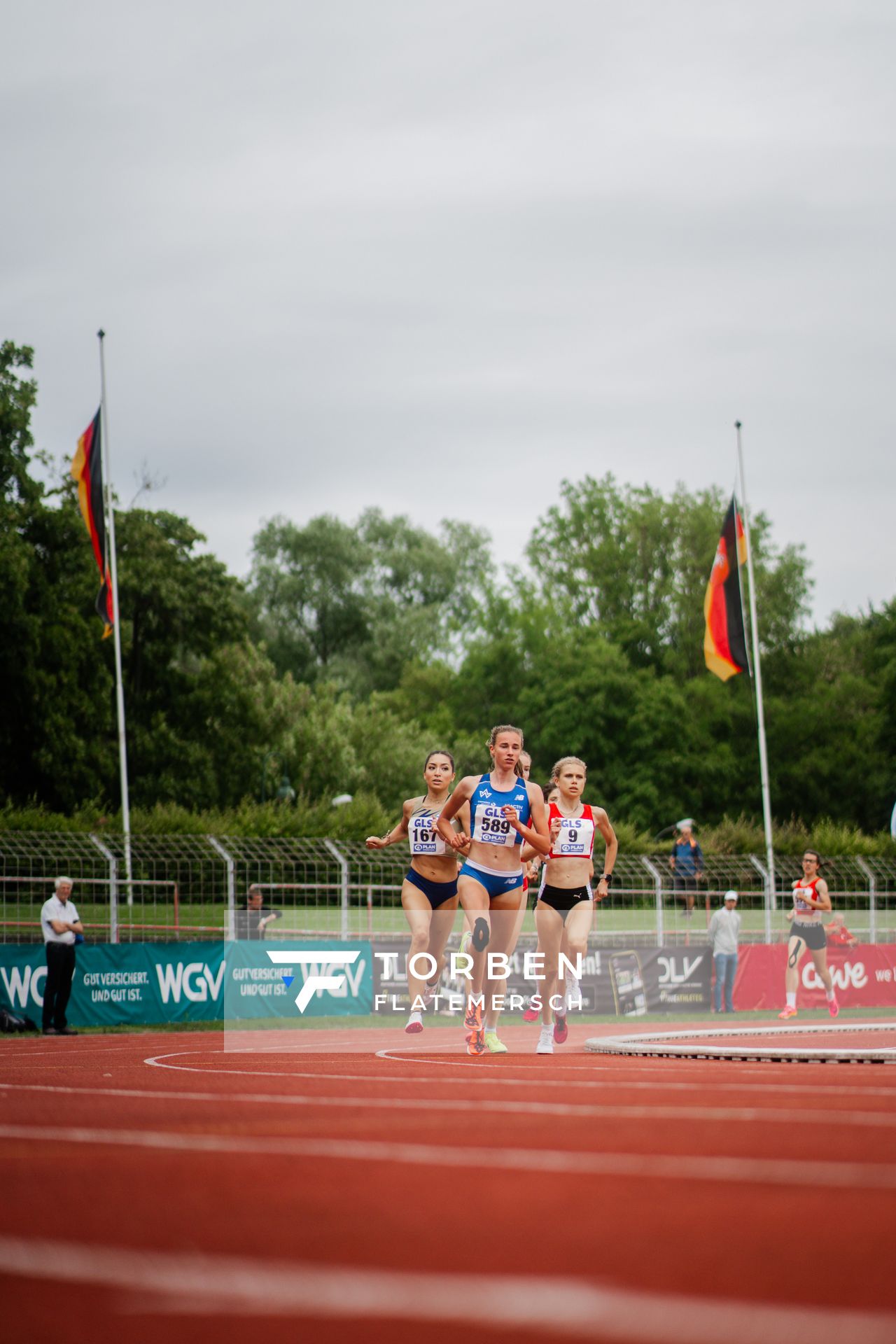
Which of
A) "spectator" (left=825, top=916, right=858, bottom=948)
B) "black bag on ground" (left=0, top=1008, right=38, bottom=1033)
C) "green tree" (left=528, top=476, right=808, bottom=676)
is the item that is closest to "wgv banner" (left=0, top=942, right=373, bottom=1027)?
"black bag on ground" (left=0, top=1008, right=38, bottom=1033)

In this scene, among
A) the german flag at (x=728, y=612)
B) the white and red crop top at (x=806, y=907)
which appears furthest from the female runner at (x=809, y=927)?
the german flag at (x=728, y=612)

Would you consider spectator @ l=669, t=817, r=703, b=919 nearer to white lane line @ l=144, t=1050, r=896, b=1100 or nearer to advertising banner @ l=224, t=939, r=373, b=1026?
advertising banner @ l=224, t=939, r=373, b=1026

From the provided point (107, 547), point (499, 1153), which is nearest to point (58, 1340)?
point (499, 1153)

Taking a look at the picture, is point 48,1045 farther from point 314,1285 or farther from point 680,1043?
point 314,1285

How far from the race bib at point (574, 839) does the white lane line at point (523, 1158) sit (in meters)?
7.70

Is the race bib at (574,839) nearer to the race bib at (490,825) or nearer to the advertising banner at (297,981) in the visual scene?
the race bib at (490,825)

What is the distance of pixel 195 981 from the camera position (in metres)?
23.8

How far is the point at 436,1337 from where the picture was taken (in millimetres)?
2707

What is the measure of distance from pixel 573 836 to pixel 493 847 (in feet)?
4.17

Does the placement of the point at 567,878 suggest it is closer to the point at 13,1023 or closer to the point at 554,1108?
the point at 554,1108

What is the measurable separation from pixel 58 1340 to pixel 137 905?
21.6 metres

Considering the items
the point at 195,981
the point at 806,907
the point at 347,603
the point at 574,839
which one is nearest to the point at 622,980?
the point at 806,907

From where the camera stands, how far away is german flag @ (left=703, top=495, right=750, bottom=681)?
3922cm

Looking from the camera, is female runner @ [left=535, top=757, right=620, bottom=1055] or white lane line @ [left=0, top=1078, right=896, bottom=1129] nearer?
white lane line @ [left=0, top=1078, right=896, bottom=1129]
